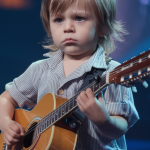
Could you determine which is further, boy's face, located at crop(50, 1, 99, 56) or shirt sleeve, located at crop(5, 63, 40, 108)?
shirt sleeve, located at crop(5, 63, 40, 108)

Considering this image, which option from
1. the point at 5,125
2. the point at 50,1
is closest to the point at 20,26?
the point at 50,1

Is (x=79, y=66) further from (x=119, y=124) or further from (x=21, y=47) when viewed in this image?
(x=21, y=47)

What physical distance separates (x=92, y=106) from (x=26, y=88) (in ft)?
1.29

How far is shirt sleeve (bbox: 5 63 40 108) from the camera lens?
33.9 inches

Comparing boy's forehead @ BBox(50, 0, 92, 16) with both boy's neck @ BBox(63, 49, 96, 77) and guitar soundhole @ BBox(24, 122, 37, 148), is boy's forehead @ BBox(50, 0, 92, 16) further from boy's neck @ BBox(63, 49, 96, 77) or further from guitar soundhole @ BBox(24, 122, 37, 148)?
guitar soundhole @ BBox(24, 122, 37, 148)

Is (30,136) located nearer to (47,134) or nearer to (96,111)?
(47,134)

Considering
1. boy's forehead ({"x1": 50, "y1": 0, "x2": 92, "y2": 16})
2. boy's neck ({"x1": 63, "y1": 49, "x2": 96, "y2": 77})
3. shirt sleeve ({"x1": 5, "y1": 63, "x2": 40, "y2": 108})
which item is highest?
boy's forehead ({"x1": 50, "y1": 0, "x2": 92, "y2": 16})

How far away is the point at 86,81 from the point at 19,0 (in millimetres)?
873

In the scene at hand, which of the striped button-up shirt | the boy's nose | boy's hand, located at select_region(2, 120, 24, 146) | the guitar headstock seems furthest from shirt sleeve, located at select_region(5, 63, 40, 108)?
the guitar headstock

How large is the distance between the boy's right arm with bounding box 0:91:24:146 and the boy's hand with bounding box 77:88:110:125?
Answer: 0.32m

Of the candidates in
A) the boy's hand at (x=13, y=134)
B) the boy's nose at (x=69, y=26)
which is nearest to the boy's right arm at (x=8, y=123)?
the boy's hand at (x=13, y=134)

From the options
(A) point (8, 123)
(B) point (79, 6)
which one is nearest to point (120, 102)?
(B) point (79, 6)

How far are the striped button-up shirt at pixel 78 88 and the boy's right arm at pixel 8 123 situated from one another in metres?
0.05

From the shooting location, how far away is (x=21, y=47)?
1.32 meters
